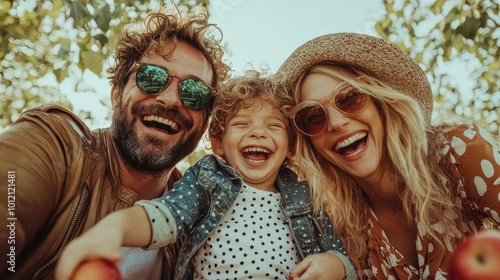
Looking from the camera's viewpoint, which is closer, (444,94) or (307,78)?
(307,78)

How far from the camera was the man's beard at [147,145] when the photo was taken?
2648 millimetres

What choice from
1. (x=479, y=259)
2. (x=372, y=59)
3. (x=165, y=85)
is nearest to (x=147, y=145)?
(x=165, y=85)

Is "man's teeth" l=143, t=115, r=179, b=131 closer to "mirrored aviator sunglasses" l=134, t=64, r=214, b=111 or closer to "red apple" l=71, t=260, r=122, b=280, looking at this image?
"mirrored aviator sunglasses" l=134, t=64, r=214, b=111

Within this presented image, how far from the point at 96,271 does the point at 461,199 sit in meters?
1.86

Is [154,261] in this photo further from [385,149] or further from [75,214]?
[385,149]

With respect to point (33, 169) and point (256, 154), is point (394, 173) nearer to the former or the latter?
point (256, 154)

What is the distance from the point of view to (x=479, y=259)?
1146 mm

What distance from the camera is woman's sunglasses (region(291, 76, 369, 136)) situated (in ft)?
7.66

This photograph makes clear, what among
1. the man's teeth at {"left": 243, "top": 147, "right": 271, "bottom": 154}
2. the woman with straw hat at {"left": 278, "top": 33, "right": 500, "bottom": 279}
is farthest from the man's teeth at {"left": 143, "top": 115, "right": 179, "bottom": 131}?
the woman with straw hat at {"left": 278, "top": 33, "right": 500, "bottom": 279}

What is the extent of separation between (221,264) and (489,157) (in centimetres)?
135

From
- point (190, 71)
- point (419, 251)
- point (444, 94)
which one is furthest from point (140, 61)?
point (444, 94)

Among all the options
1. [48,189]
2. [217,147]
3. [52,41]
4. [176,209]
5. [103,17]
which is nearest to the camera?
[176,209]

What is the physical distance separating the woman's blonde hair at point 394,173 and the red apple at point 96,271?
150cm

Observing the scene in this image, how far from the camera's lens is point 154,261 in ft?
8.29
